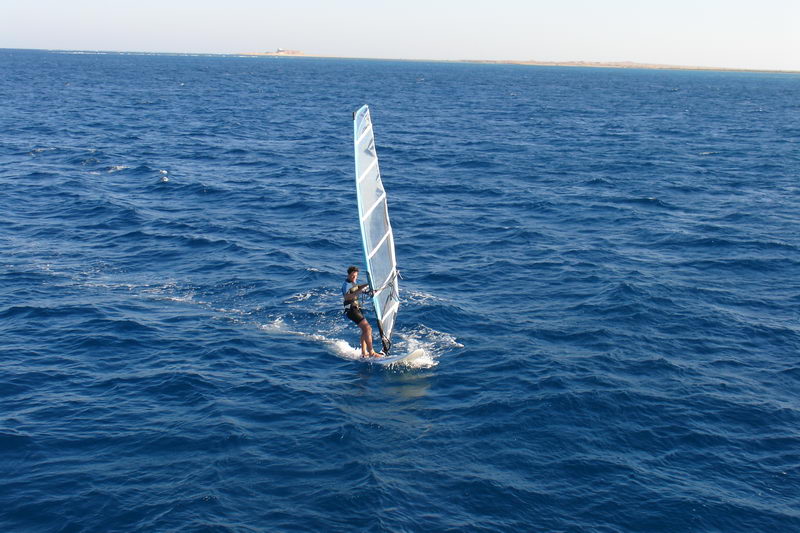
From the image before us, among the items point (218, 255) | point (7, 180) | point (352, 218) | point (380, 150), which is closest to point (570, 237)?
point (352, 218)

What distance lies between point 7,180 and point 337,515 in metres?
41.6

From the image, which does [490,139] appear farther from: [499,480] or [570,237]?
[499,480]

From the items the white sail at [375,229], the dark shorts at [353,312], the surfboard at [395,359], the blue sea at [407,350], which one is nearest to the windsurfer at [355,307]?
the dark shorts at [353,312]

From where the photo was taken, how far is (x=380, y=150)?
65312 mm

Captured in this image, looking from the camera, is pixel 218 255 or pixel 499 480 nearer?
pixel 499 480

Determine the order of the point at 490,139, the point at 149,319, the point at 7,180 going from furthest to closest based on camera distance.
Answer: the point at 490,139
the point at 7,180
the point at 149,319

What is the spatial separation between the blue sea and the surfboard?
409mm

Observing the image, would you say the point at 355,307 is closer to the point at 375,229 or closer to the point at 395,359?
the point at 395,359

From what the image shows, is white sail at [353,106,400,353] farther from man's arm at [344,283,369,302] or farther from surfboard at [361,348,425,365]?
man's arm at [344,283,369,302]

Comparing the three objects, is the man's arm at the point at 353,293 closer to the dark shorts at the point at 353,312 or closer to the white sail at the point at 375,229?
the dark shorts at the point at 353,312

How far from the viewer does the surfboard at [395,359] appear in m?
22.5

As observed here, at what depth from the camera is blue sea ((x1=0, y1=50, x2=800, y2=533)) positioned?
15.8 metres

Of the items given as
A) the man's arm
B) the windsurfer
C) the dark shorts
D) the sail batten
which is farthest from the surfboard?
the sail batten

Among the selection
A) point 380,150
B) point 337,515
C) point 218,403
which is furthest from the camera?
point 380,150
